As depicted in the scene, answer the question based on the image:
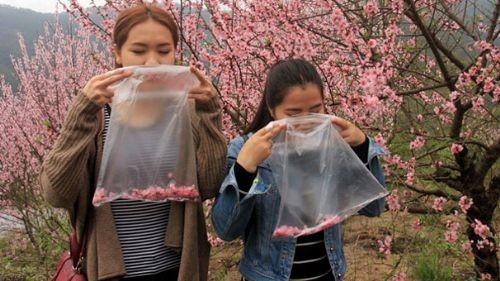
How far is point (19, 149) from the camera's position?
277 inches

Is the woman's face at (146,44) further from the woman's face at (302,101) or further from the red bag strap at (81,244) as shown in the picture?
the woman's face at (302,101)

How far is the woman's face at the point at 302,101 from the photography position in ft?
5.73

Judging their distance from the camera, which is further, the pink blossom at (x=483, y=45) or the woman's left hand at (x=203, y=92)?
the pink blossom at (x=483, y=45)

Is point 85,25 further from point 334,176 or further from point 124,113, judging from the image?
point 334,176

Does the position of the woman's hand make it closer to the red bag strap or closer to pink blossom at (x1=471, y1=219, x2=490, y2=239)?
the red bag strap

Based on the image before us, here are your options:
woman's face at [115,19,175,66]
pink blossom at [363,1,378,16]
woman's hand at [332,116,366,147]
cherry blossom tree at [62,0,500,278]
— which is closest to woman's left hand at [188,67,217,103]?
woman's face at [115,19,175,66]

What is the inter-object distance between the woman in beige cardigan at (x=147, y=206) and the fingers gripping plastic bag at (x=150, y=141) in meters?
0.05

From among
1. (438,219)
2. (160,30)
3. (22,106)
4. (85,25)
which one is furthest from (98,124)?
(22,106)

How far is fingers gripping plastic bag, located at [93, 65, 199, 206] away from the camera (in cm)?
168

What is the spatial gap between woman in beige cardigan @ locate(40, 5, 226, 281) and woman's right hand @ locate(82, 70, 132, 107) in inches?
0.6

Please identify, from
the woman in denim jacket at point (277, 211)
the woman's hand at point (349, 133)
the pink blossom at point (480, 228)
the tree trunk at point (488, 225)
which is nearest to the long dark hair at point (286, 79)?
the woman in denim jacket at point (277, 211)

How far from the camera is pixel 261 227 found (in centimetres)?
181

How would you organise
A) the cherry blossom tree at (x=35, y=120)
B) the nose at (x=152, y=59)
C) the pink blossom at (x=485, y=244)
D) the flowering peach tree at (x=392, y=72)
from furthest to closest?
the cherry blossom tree at (x=35, y=120), the pink blossom at (x=485, y=244), the flowering peach tree at (x=392, y=72), the nose at (x=152, y=59)

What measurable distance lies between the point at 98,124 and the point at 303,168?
675mm
